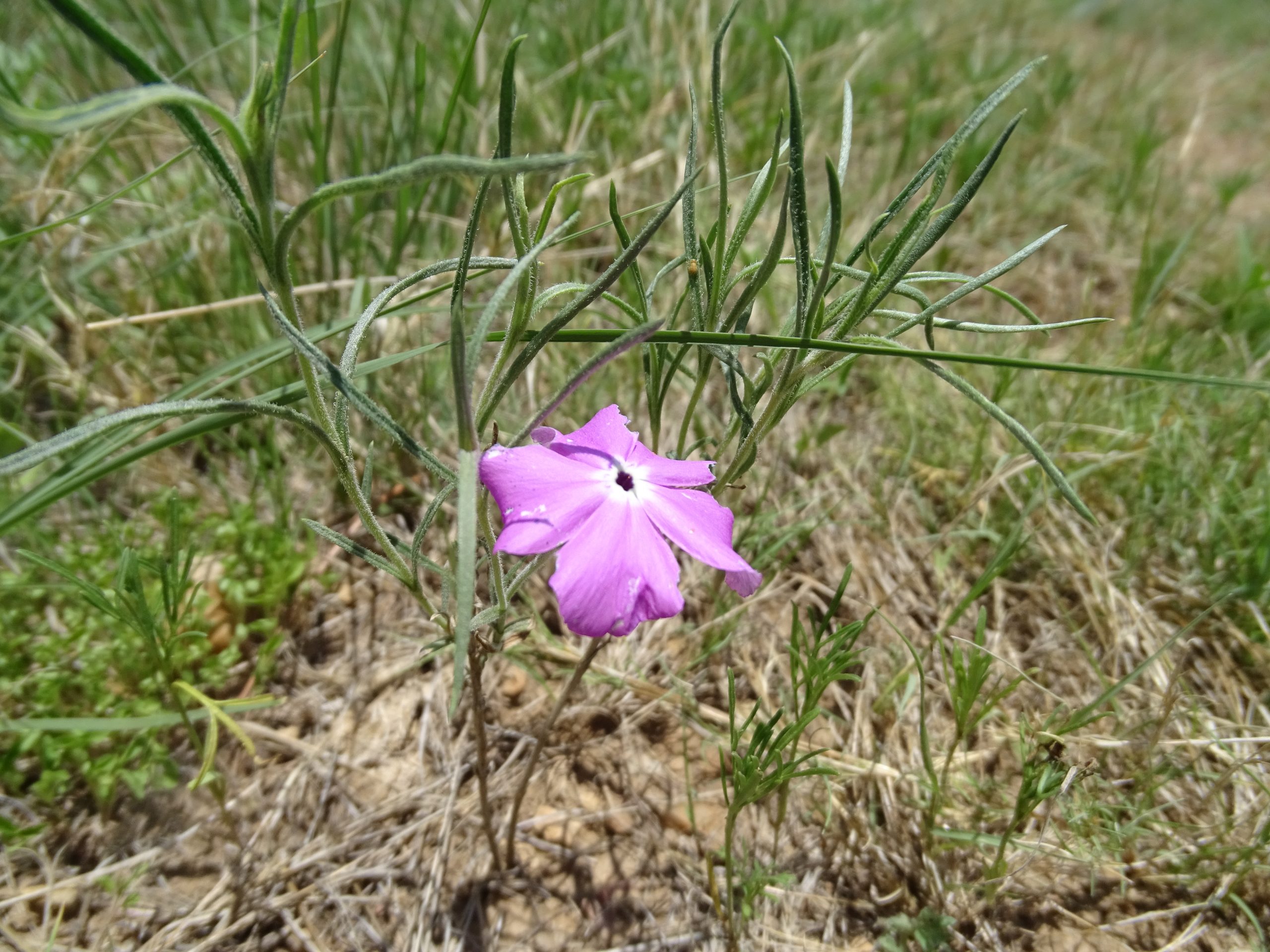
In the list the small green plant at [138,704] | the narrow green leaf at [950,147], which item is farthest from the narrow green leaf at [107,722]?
the narrow green leaf at [950,147]

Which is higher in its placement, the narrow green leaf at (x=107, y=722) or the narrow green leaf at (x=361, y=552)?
the narrow green leaf at (x=361, y=552)

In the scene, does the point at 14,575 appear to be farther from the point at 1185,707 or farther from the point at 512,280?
the point at 1185,707

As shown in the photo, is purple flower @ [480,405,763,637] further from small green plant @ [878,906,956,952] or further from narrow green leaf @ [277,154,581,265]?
small green plant @ [878,906,956,952]

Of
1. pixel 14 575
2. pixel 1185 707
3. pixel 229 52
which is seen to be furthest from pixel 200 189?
pixel 1185 707

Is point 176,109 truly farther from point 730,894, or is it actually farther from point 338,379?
point 730,894

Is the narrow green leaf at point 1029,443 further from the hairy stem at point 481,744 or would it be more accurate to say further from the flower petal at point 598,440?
the hairy stem at point 481,744

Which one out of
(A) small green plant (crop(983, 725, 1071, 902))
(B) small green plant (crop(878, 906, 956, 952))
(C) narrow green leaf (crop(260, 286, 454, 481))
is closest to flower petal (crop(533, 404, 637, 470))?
(C) narrow green leaf (crop(260, 286, 454, 481))
